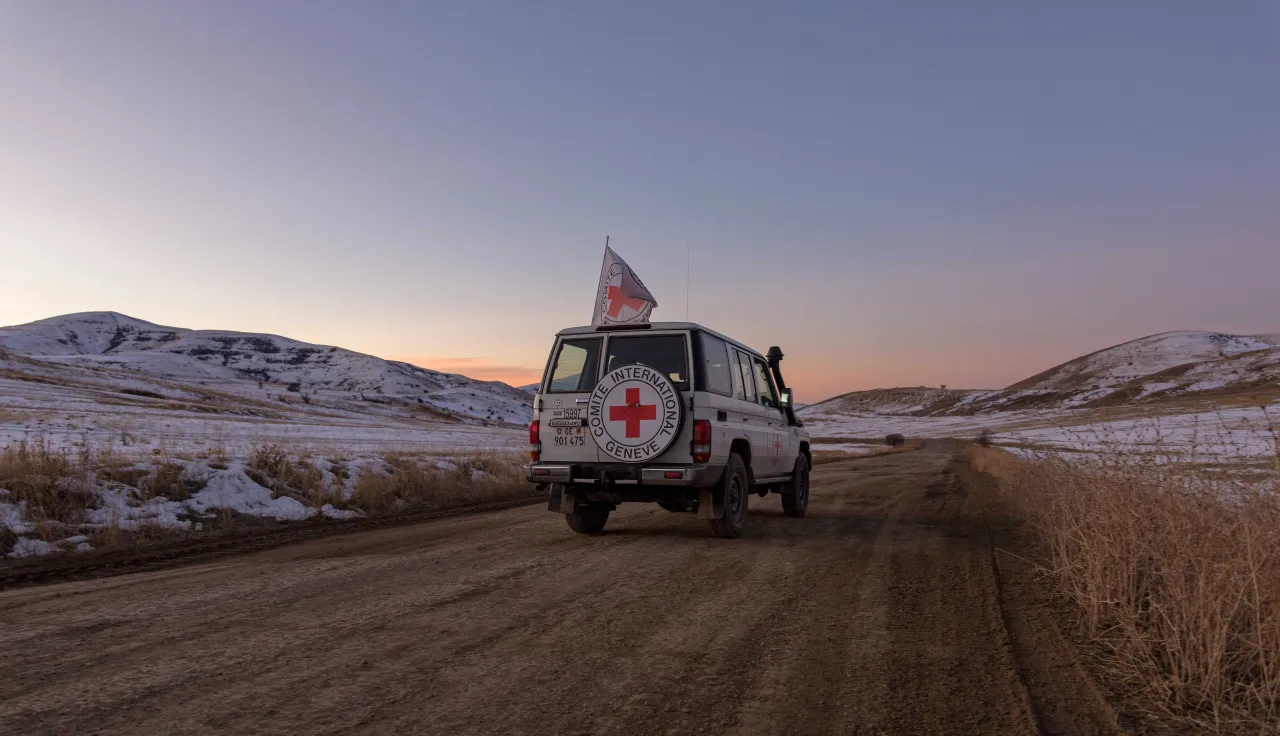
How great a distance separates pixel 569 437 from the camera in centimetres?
860

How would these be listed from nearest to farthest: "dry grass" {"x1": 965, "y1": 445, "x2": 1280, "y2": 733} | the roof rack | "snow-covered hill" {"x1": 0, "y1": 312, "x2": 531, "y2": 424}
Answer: "dry grass" {"x1": 965, "y1": 445, "x2": 1280, "y2": 733} → the roof rack → "snow-covered hill" {"x1": 0, "y1": 312, "x2": 531, "y2": 424}

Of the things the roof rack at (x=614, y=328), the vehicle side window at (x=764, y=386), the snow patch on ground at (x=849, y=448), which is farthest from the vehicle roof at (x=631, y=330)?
the snow patch on ground at (x=849, y=448)

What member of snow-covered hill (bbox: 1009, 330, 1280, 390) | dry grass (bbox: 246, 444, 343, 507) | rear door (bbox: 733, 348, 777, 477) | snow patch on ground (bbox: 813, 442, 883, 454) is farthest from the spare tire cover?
snow-covered hill (bbox: 1009, 330, 1280, 390)

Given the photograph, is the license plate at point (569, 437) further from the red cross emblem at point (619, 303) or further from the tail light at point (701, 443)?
the red cross emblem at point (619, 303)

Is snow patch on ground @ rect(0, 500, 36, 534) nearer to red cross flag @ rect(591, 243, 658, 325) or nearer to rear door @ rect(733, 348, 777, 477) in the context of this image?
rear door @ rect(733, 348, 777, 477)

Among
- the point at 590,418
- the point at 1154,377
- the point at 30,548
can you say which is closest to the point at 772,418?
the point at 590,418

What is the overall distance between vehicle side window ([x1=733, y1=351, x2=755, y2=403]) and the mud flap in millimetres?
1493

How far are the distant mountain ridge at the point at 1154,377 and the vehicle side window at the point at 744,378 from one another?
11142 centimetres

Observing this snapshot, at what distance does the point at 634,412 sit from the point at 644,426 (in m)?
0.19

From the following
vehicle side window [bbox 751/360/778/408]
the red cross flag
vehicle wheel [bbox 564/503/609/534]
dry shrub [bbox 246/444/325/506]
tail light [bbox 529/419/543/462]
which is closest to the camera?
tail light [bbox 529/419/543/462]

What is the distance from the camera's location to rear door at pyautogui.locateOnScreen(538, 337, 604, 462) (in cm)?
855

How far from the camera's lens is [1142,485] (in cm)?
518

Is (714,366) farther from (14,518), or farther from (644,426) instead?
(14,518)

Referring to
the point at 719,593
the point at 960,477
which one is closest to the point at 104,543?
the point at 719,593
